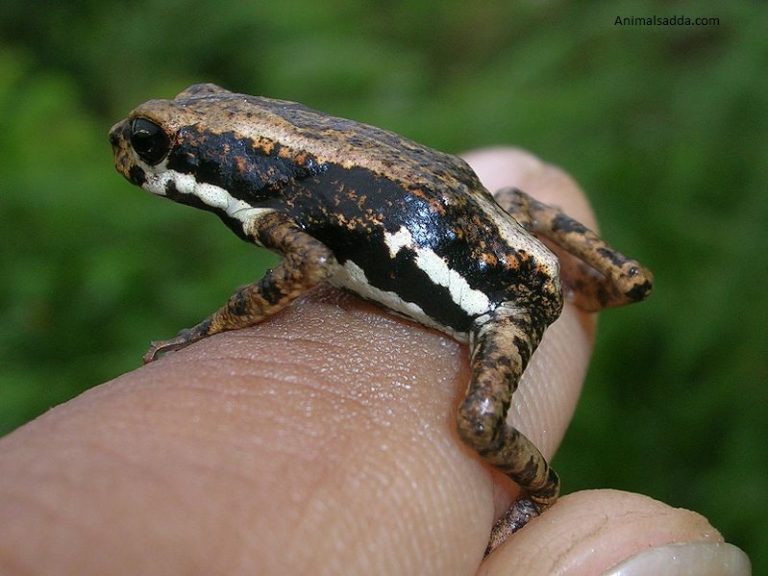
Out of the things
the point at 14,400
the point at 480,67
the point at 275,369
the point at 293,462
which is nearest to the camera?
the point at 293,462

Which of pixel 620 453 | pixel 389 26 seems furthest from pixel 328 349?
pixel 389 26

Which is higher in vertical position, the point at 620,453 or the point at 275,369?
the point at 275,369

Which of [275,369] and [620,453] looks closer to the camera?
[275,369]

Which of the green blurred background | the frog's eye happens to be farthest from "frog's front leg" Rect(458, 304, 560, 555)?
the green blurred background

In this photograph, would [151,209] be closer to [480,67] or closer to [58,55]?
[58,55]

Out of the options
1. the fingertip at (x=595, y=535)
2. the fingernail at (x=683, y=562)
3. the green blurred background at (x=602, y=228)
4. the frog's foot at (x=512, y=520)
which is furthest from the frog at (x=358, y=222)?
the green blurred background at (x=602, y=228)

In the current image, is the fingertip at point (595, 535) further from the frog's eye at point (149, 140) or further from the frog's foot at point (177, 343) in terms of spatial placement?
the frog's eye at point (149, 140)

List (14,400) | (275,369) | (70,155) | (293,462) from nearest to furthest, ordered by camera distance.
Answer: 1. (293,462)
2. (275,369)
3. (14,400)
4. (70,155)

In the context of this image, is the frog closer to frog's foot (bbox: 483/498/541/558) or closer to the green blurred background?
frog's foot (bbox: 483/498/541/558)

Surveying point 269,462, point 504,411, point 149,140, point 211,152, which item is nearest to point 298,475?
point 269,462
